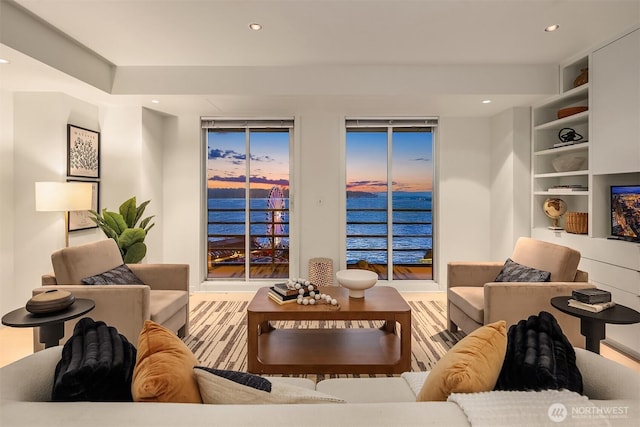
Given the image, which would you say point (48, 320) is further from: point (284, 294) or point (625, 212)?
point (625, 212)

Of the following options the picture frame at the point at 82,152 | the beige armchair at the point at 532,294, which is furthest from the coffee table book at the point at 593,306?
the picture frame at the point at 82,152

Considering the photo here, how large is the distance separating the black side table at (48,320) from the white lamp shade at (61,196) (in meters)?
1.30

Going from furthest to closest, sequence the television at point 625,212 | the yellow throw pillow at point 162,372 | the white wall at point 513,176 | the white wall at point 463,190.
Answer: the white wall at point 463,190 < the white wall at point 513,176 < the television at point 625,212 < the yellow throw pillow at point 162,372

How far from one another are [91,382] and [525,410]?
1.20 m

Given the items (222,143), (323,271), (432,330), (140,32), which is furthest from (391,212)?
(140,32)

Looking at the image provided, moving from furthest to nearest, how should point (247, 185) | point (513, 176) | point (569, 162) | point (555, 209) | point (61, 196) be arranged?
point (247, 185)
point (513, 176)
point (555, 209)
point (569, 162)
point (61, 196)

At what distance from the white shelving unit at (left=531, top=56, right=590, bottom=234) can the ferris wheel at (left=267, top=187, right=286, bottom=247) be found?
315 centimetres

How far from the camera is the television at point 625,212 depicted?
2881mm

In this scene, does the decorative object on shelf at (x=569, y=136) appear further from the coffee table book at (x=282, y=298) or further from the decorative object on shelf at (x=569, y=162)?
the coffee table book at (x=282, y=298)

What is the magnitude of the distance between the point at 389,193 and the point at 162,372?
13.3 ft

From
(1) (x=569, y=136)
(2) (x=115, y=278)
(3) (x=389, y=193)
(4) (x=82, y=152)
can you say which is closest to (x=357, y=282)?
(2) (x=115, y=278)

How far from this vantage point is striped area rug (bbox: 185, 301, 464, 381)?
8.81 feet

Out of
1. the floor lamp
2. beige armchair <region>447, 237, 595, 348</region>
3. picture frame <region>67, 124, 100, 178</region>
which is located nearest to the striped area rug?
beige armchair <region>447, 237, 595, 348</region>

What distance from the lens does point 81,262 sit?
261cm
